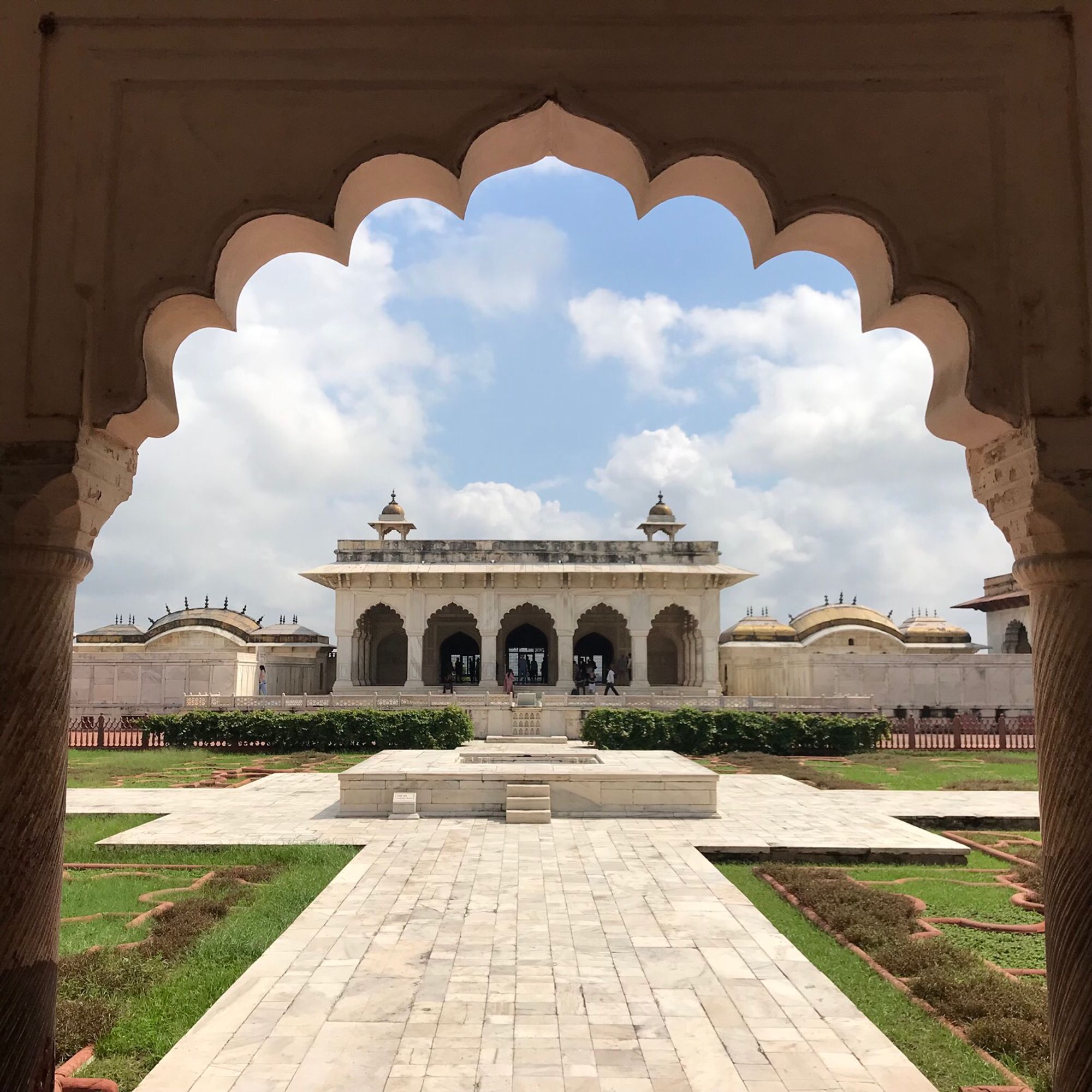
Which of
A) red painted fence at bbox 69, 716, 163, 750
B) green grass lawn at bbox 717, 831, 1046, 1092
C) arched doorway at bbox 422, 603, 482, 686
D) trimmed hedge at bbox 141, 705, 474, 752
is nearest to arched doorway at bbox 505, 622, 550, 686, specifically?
arched doorway at bbox 422, 603, 482, 686

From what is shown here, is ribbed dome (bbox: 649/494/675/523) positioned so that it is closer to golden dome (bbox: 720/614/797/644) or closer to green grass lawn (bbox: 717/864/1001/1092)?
golden dome (bbox: 720/614/797/644)

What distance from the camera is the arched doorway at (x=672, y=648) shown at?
28.2m

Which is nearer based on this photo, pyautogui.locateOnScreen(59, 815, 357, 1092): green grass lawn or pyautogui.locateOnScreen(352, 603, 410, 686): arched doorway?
pyautogui.locateOnScreen(59, 815, 357, 1092): green grass lawn

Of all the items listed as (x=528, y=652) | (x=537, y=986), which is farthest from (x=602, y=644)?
(x=537, y=986)

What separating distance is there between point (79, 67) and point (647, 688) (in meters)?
23.7

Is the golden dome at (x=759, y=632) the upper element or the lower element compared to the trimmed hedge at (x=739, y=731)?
upper

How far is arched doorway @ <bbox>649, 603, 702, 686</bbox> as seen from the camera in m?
28.2

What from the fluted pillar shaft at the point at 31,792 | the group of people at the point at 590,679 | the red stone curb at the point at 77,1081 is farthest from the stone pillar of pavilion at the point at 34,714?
the group of people at the point at 590,679

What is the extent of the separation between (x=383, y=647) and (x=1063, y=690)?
2943 cm

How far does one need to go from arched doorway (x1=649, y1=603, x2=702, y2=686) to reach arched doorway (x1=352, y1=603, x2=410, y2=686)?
8195 millimetres

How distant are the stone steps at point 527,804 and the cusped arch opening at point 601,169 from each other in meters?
7.71

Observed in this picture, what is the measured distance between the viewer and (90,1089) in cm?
383

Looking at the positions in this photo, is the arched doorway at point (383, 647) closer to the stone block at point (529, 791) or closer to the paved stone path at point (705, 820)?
the paved stone path at point (705, 820)

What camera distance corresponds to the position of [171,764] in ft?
54.3
